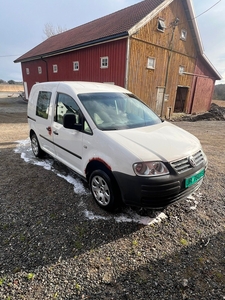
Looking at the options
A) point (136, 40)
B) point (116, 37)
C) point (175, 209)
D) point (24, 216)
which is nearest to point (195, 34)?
point (136, 40)

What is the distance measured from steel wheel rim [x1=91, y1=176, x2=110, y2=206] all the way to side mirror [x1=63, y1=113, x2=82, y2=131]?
0.86m

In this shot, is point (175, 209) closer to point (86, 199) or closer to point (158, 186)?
point (158, 186)

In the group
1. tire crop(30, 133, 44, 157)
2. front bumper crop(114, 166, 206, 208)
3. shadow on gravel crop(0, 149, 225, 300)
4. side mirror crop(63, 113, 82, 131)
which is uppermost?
side mirror crop(63, 113, 82, 131)

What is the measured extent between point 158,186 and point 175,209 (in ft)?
3.56

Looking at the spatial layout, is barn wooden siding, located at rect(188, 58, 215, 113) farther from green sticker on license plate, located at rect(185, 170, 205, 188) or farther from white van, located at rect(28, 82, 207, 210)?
green sticker on license plate, located at rect(185, 170, 205, 188)

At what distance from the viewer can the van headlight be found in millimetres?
2316

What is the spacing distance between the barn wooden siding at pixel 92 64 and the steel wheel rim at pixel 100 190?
34.1ft

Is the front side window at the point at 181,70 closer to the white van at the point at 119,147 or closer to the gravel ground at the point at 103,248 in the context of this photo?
the white van at the point at 119,147

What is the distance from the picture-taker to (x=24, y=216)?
2.85m

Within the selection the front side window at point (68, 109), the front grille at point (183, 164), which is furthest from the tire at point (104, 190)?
the front grille at point (183, 164)

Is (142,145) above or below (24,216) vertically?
above

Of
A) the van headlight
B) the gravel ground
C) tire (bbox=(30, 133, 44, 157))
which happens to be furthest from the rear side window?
the van headlight

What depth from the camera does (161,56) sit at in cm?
1412

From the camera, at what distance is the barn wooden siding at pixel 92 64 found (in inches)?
471
